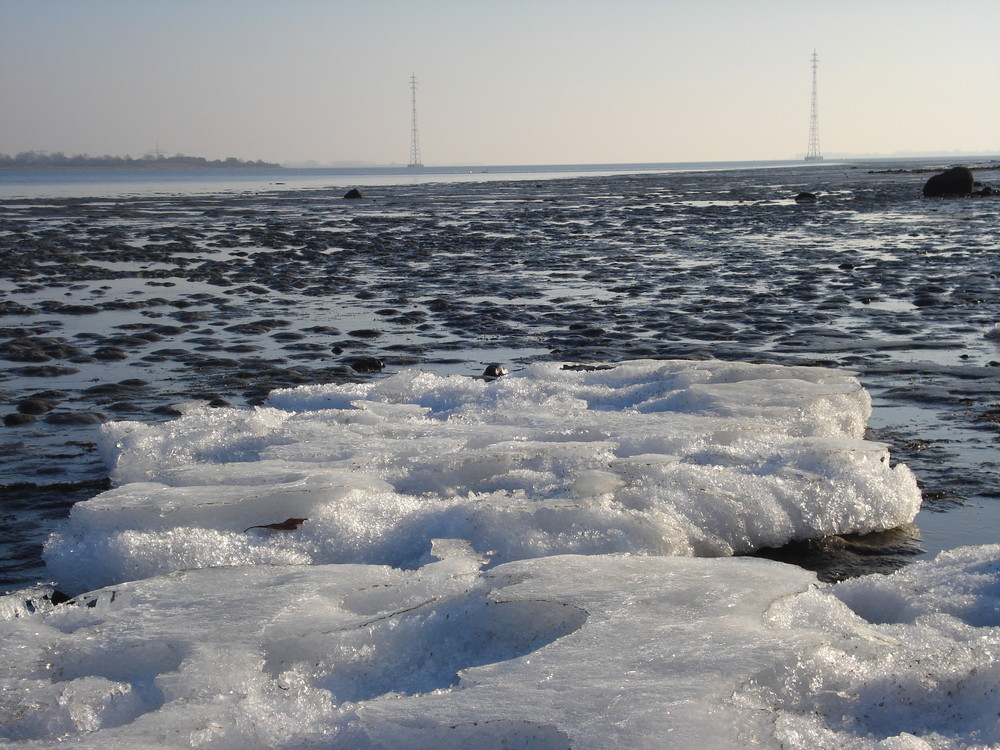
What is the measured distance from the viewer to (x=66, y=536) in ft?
14.2

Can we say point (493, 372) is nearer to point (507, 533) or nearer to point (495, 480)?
point (495, 480)

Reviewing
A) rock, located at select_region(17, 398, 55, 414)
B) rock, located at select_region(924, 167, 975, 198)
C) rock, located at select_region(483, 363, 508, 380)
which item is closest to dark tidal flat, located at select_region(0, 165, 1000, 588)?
rock, located at select_region(17, 398, 55, 414)

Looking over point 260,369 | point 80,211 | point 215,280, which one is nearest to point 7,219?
point 80,211

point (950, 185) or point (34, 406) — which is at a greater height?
point (950, 185)

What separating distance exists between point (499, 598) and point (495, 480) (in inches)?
57.4

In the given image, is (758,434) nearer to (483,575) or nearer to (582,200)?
(483,575)

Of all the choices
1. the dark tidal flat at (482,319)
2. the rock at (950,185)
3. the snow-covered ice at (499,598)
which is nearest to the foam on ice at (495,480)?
the snow-covered ice at (499,598)

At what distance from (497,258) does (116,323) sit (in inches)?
304

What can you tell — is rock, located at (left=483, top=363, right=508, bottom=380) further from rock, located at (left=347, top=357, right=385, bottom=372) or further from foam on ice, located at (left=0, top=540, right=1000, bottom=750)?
foam on ice, located at (left=0, top=540, right=1000, bottom=750)

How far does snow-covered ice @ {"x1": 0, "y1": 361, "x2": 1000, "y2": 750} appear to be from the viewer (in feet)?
8.86

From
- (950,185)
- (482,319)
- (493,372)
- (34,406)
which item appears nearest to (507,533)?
(493,372)

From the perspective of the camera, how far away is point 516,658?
9.95ft

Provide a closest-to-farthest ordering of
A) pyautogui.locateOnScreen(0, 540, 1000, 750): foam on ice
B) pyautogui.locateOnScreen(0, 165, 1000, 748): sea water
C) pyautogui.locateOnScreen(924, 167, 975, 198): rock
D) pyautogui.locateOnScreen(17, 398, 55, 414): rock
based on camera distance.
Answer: pyautogui.locateOnScreen(0, 540, 1000, 750): foam on ice, pyautogui.locateOnScreen(0, 165, 1000, 748): sea water, pyautogui.locateOnScreen(17, 398, 55, 414): rock, pyautogui.locateOnScreen(924, 167, 975, 198): rock

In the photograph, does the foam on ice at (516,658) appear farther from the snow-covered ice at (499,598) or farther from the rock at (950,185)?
the rock at (950,185)
